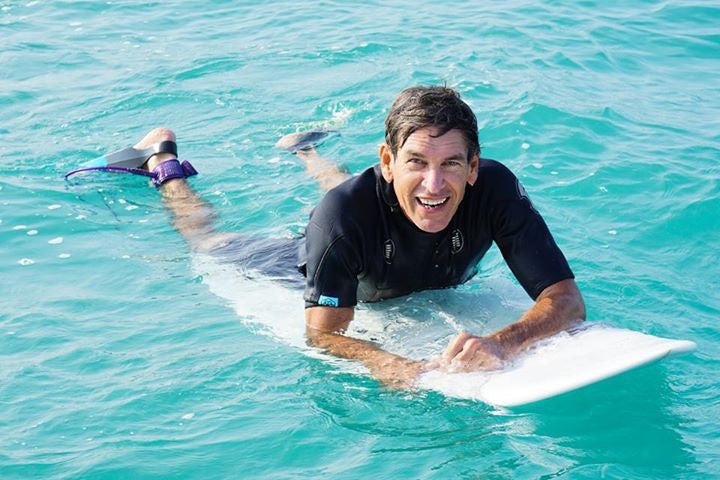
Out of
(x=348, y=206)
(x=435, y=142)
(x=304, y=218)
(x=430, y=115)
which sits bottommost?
(x=304, y=218)

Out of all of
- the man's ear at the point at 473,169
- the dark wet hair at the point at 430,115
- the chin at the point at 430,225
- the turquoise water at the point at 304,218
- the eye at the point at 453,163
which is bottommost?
the turquoise water at the point at 304,218

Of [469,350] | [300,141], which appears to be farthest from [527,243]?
[300,141]

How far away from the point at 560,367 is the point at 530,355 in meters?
0.23

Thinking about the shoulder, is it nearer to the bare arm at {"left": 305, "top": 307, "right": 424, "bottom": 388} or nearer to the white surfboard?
the bare arm at {"left": 305, "top": 307, "right": 424, "bottom": 388}

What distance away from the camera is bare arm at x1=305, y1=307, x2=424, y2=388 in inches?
207

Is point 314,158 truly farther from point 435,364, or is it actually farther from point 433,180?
point 435,364

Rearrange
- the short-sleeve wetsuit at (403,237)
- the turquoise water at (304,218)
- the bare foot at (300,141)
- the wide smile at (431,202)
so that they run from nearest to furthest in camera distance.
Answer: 1. the turquoise water at (304,218)
2. the wide smile at (431,202)
3. the short-sleeve wetsuit at (403,237)
4. the bare foot at (300,141)

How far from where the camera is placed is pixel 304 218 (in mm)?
7977

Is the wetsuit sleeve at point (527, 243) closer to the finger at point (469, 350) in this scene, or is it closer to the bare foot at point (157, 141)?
the finger at point (469, 350)

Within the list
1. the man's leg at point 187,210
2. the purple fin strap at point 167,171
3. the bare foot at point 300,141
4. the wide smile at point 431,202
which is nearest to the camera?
the wide smile at point 431,202

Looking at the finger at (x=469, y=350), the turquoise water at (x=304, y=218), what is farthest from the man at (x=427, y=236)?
the turquoise water at (x=304, y=218)

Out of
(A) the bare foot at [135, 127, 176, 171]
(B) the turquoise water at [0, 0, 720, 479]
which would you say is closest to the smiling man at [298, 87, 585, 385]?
(B) the turquoise water at [0, 0, 720, 479]

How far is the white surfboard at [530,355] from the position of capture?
4875 mm

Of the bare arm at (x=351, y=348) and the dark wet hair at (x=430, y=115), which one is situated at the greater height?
the dark wet hair at (x=430, y=115)
